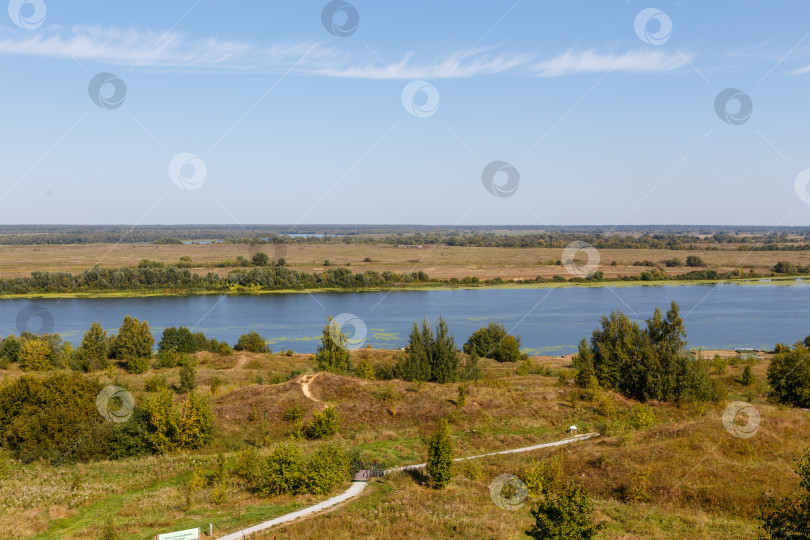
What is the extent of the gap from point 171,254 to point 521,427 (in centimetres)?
16540

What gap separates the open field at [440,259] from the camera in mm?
128625

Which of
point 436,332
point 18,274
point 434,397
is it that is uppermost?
point 18,274

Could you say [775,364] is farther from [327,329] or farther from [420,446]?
[327,329]

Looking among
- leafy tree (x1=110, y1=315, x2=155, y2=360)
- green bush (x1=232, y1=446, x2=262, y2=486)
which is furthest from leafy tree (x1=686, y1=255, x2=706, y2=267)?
green bush (x1=232, y1=446, x2=262, y2=486)

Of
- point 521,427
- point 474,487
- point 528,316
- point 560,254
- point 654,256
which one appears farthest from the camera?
point 560,254

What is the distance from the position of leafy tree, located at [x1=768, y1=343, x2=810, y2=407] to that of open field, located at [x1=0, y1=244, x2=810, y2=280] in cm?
8710

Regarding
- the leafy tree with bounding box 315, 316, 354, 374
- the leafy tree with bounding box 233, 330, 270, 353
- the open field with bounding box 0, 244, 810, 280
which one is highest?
the open field with bounding box 0, 244, 810, 280

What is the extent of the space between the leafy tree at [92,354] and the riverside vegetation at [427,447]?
8.61 m

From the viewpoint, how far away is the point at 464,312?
8094cm

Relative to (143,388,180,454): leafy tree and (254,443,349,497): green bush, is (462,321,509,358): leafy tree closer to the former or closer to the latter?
(143,388,180,454): leafy tree

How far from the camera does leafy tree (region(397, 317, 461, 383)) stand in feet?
119

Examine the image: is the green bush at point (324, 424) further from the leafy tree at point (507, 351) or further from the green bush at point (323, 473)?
the leafy tree at point (507, 351)

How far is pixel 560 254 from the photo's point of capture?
169 m

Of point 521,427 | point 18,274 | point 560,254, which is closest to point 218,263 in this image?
point 18,274
